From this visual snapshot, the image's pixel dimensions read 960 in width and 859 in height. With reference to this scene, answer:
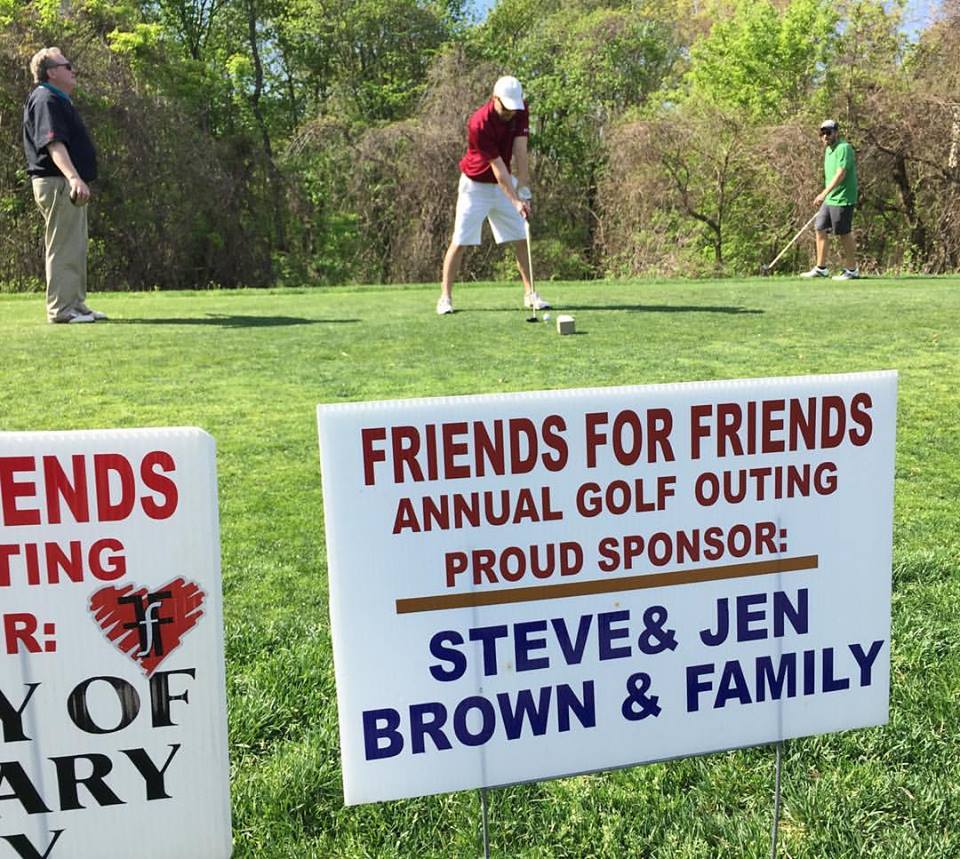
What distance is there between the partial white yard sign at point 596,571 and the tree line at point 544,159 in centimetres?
1730

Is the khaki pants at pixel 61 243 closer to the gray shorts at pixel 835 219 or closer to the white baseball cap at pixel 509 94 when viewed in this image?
the white baseball cap at pixel 509 94

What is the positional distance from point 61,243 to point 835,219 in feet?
30.4

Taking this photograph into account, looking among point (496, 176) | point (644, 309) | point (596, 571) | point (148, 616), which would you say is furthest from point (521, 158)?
point (148, 616)

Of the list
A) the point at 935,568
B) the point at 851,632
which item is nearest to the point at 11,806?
the point at 851,632

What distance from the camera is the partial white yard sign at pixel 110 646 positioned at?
1262 millimetres

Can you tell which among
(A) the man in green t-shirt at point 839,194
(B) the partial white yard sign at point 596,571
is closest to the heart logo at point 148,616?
(B) the partial white yard sign at point 596,571

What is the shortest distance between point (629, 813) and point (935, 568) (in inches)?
Answer: 56.5

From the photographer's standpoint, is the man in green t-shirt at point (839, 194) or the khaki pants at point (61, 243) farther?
the man in green t-shirt at point (839, 194)

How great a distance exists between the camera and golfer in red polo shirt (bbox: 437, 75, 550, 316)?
24.2ft

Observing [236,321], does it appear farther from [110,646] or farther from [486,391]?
[110,646]

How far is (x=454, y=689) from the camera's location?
1468 millimetres

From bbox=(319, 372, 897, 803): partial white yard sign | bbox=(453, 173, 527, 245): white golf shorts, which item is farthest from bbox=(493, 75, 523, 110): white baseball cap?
bbox=(319, 372, 897, 803): partial white yard sign

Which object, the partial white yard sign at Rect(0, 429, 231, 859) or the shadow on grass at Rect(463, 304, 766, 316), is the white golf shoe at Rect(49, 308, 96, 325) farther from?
the partial white yard sign at Rect(0, 429, 231, 859)

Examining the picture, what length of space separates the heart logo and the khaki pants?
6.44m
